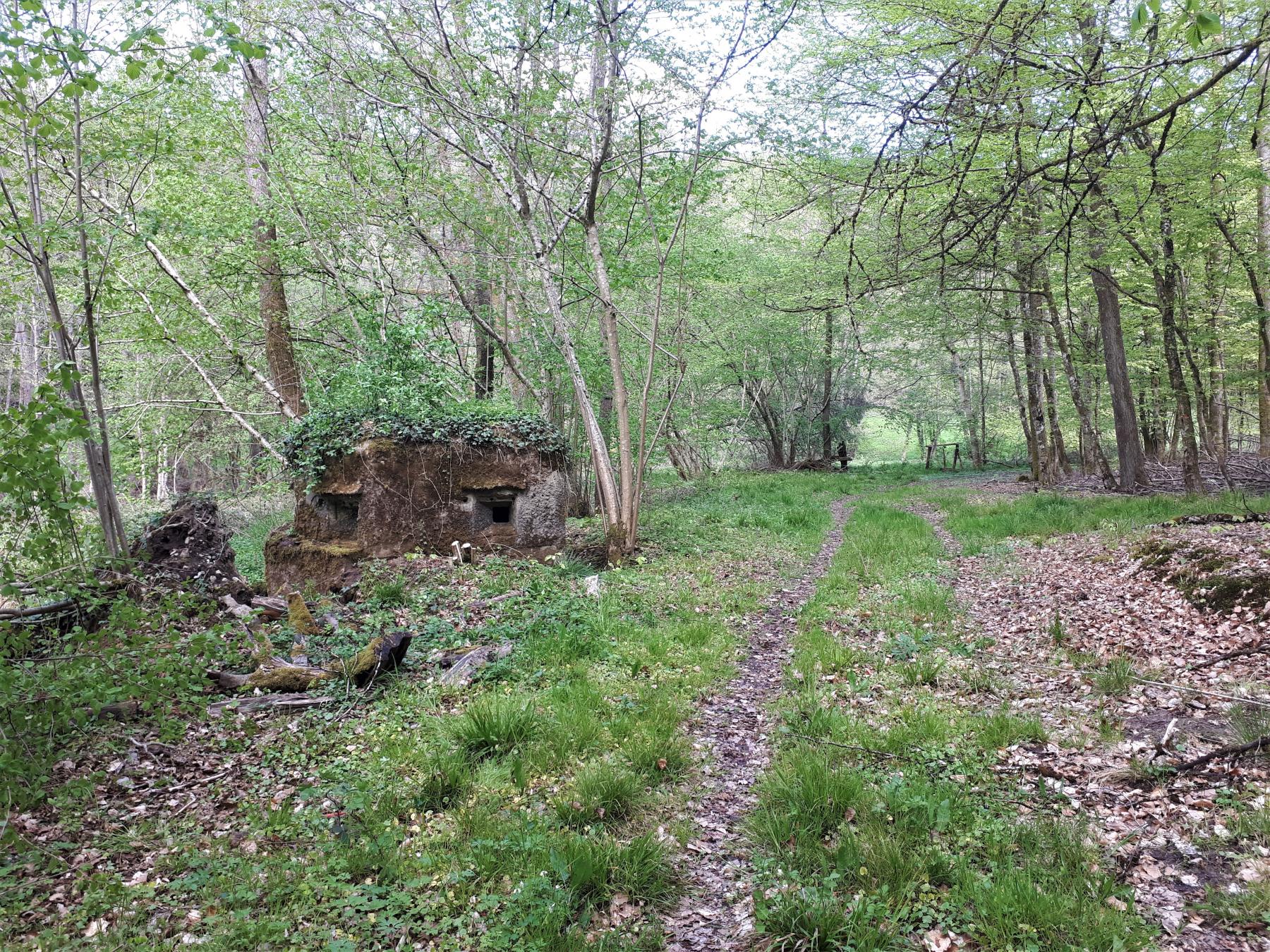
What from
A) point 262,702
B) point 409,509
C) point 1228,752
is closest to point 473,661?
point 262,702

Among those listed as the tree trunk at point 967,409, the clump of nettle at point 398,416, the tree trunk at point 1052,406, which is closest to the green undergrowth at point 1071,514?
the tree trunk at point 1052,406

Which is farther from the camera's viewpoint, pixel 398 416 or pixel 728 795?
pixel 398 416

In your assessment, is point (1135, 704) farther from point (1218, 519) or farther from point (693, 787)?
point (1218, 519)

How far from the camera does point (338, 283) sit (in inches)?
473

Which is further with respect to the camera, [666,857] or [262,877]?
[666,857]

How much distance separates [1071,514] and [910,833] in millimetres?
9667

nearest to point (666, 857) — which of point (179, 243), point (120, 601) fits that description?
point (120, 601)

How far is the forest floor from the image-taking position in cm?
290

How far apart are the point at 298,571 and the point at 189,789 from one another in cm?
596

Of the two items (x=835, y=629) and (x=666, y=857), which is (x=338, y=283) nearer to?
(x=835, y=629)

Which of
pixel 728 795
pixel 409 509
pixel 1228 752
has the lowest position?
pixel 728 795

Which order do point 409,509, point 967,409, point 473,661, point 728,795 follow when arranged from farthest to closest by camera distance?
point 967,409
point 409,509
point 473,661
point 728,795

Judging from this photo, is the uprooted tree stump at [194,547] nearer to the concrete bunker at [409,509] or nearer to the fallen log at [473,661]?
the concrete bunker at [409,509]

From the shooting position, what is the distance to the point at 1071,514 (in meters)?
10.9
